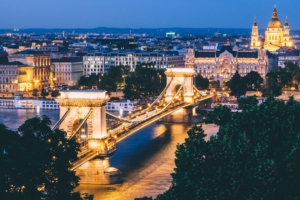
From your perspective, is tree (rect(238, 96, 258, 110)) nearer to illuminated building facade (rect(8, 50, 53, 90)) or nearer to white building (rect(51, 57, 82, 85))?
illuminated building facade (rect(8, 50, 53, 90))

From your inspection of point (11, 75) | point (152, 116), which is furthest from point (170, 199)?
point (11, 75)

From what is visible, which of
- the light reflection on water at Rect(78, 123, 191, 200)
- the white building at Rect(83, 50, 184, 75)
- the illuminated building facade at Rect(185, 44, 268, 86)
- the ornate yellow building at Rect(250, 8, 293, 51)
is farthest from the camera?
the ornate yellow building at Rect(250, 8, 293, 51)

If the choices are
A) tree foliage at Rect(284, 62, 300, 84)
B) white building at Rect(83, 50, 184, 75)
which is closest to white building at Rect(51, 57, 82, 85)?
white building at Rect(83, 50, 184, 75)

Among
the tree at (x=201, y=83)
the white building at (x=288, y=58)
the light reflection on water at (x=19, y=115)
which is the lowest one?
the light reflection on water at (x=19, y=115)

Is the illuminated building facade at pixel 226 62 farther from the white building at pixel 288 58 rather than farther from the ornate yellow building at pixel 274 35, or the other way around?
the ornate yellow building at pixel 274 35

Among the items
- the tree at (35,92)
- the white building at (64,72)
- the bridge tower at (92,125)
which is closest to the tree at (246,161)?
the bridge tower at (92,125)

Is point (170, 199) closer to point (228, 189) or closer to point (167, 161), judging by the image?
point (228, 189)
